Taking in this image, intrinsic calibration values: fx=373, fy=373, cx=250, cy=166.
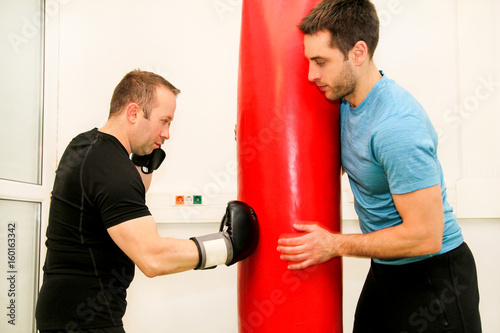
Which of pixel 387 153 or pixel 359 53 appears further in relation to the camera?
pixel 359 53

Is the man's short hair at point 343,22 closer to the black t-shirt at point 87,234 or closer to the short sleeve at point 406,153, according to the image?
the short sleeve at point 406,153

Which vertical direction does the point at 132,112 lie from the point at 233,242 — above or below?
above

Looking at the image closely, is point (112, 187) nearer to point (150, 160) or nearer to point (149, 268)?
point (149, 268)

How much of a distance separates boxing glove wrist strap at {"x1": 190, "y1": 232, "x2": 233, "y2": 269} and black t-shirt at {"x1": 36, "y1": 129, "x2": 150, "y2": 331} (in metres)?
0.21

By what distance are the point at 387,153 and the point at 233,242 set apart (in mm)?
555

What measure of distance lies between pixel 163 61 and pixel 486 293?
2681 millimetres

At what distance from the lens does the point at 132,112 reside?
1375 millimetres

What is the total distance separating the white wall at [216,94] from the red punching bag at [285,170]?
1.23 m

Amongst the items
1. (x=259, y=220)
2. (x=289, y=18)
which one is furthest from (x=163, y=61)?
(x=259, y=220)

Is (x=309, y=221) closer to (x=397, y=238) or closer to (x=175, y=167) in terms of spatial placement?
(x=397, y=238)

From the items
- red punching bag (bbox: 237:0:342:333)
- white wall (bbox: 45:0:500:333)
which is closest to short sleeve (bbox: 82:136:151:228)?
red punching bag (bbox: 237:0:342:333)

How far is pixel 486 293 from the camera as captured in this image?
7.97 feet

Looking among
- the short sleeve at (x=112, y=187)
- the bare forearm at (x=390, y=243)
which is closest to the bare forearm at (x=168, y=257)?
the short sleeve at (x=112, y=187)

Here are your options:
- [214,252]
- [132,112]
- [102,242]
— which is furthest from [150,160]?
[214,252]
